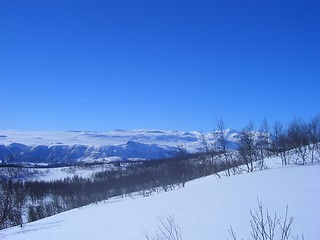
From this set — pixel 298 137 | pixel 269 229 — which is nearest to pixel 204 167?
pixel 298 137

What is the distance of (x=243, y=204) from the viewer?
51.0 feet

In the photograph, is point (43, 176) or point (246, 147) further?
point (43, 176)

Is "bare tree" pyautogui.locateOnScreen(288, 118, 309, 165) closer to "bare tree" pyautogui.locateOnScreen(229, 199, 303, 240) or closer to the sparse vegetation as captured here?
the sparse vegetation

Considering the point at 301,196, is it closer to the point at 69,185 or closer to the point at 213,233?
the point at 213,233

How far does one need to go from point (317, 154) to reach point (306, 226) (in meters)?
42.2

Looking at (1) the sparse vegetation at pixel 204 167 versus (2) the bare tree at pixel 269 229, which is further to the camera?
(1) the sparse vegetation at pixel 204 167

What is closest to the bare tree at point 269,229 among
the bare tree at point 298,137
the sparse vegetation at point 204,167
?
the sparse vegetation at point 204,167

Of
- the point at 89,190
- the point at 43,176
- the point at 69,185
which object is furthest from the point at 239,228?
the point at 43,176

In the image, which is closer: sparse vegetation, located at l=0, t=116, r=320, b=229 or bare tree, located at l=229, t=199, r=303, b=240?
bare tree, located at l=229, t=199, r=303, b=240

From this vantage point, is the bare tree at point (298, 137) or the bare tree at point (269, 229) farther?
the bare tree at point (298, 137)

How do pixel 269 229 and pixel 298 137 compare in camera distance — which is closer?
pixel 269 229

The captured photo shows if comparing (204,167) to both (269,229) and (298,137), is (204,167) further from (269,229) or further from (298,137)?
(269,229)

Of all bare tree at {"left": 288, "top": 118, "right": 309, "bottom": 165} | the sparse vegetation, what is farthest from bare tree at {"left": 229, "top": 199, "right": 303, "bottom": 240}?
bare tree at {"left": 288, "top": 118, "right": 309, "bottom": 165}

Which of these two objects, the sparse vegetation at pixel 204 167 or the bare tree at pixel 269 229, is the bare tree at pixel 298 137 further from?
the bare tree at pixel 269 229
